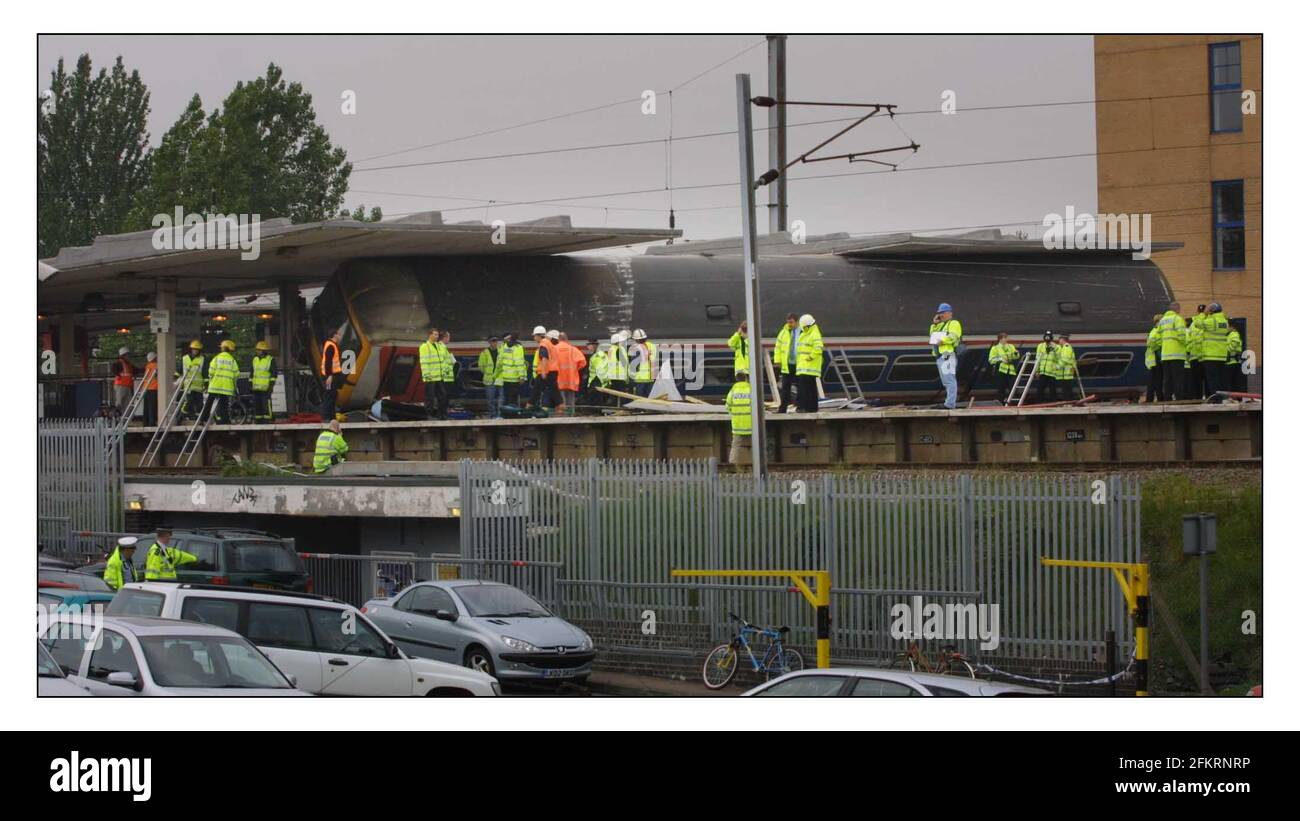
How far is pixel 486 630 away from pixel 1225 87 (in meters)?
30.1

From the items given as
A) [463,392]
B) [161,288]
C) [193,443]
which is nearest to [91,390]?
[161,288]

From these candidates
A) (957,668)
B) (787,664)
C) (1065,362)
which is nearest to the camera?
(957,668)

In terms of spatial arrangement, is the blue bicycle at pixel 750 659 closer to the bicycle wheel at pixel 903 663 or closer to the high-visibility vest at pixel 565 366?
the bicycle wheel at pixel 903 663

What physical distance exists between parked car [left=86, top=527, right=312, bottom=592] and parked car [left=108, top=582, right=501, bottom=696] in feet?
18.6

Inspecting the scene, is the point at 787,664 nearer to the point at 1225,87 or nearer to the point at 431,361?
the point at 431,361

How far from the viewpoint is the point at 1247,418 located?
22.2 meters

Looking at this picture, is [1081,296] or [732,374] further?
[1081,296]

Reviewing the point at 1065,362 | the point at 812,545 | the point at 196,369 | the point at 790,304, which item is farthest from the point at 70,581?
the point at 790,304

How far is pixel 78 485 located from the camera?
1192 inches

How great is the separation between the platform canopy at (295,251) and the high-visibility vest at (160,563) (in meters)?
9.36

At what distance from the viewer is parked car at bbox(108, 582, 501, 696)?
51.4 feet

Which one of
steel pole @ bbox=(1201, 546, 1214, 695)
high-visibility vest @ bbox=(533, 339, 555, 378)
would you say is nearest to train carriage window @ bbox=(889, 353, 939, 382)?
high-visibility vest @ bbox=(533, 339, 555, 378)

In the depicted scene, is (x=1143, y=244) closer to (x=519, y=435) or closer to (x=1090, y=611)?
(x=519, y=435)

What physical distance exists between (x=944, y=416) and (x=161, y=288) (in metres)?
19.7
